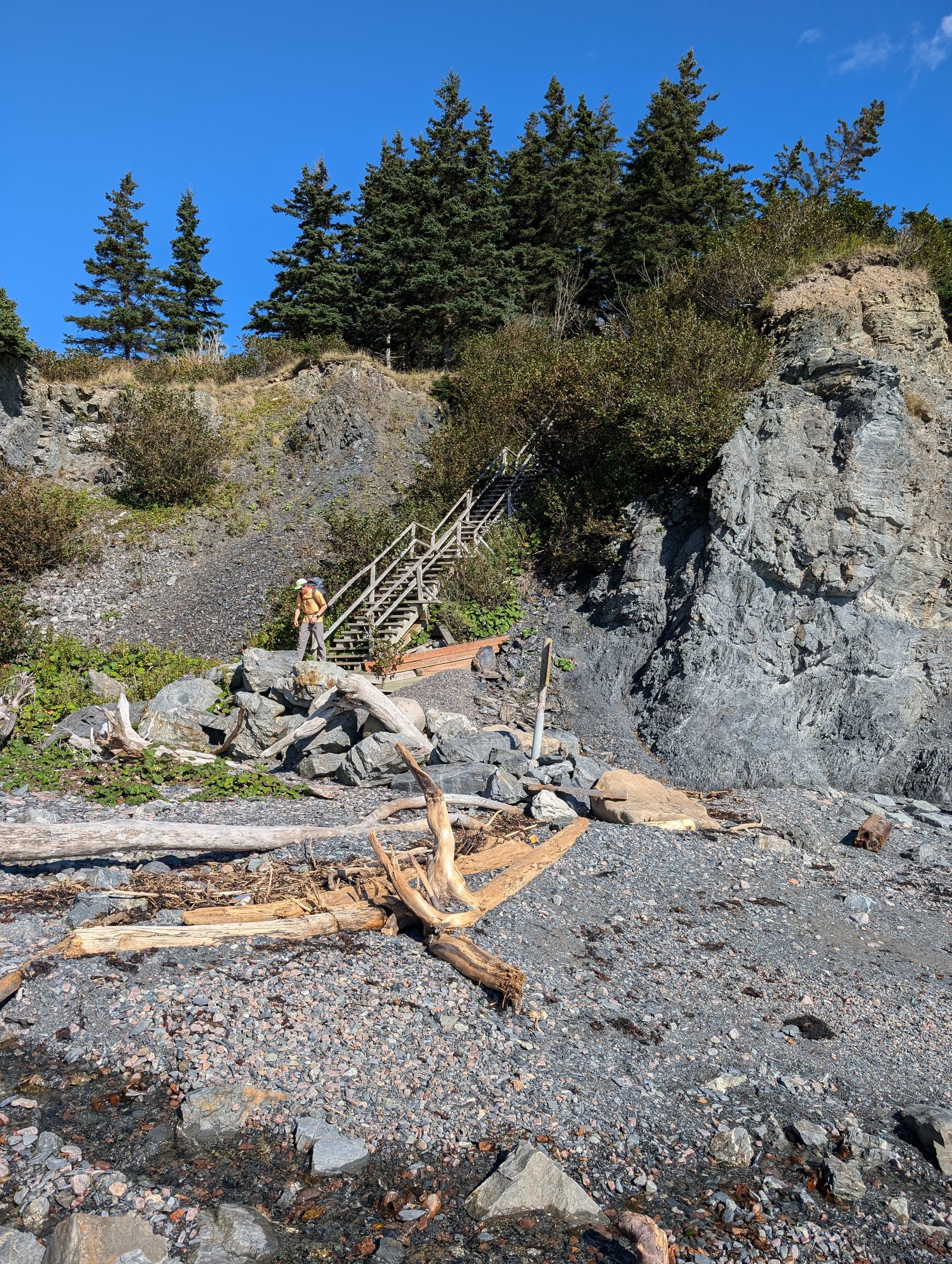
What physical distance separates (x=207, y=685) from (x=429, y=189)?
81.6ft

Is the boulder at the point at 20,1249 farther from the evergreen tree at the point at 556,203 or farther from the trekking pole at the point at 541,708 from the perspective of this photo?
the evergreen tree at the point at 556,203

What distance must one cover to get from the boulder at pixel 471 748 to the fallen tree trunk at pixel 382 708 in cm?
22

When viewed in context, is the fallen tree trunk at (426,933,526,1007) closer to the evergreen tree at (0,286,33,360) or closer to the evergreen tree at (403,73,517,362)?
the evergreen tree at (0,286,33,360)

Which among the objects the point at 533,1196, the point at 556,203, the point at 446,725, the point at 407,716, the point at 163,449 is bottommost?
the point at 533,1196

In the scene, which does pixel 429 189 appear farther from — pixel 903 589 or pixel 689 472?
pixel 903 589

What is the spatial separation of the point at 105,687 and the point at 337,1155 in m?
11.6

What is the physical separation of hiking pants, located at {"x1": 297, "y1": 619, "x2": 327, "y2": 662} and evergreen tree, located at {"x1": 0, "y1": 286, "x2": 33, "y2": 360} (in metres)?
14.7

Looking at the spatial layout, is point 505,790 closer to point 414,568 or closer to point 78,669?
point 414,568

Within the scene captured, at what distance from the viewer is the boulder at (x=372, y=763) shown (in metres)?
11.2

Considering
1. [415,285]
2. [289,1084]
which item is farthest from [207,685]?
[415,285]

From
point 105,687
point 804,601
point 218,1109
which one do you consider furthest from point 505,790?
point 105,687

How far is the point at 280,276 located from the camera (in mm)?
31703

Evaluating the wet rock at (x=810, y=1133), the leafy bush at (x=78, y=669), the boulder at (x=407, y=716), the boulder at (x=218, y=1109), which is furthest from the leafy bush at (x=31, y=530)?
the wet rock at (x=810, y=1133)

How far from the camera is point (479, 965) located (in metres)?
5.96
